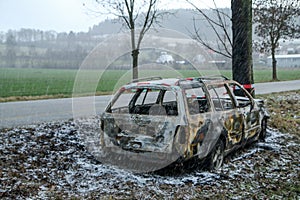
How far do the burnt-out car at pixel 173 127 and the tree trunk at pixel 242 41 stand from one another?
3.07 metres

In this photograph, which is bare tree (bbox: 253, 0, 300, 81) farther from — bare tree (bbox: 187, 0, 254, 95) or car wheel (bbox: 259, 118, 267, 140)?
car wheel (bbox: 259, 118, 267, 140)

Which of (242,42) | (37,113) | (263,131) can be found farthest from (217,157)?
(37,113)

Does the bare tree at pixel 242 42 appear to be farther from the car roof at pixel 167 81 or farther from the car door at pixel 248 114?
the car roof at pixel 167 81

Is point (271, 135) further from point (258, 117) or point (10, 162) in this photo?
point (10, 162)

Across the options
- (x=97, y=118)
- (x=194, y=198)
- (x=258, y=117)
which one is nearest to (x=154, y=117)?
(x=194, y=198)

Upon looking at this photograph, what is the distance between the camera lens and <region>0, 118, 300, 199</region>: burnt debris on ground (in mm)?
5012

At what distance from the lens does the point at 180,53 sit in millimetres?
11570

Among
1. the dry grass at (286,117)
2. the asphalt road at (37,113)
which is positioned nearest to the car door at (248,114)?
the dry grass at (286,117)

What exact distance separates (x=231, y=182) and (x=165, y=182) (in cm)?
103

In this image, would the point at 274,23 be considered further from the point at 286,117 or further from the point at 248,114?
the point at 248,114

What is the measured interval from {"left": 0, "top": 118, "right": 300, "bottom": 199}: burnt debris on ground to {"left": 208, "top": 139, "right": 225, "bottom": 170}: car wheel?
122mm

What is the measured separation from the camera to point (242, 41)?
991 cm

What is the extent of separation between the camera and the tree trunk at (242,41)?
9.90 m

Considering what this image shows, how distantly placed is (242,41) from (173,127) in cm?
545
